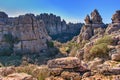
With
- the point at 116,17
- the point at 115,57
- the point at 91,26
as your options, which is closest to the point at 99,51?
the point at 115,57

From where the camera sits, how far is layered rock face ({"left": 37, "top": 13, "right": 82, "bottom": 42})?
14388 cm

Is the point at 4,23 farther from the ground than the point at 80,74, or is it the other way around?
the point at 4,23

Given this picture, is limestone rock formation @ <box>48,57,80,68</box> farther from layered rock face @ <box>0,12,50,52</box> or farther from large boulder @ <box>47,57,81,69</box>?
layered rock face @ <box>0,12,50,52</box>

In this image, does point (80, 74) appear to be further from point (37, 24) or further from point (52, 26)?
point (52, 26)

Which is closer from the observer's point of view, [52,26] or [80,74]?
[80,74]

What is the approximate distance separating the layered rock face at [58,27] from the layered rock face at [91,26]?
50.2 metres

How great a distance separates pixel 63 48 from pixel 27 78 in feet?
203

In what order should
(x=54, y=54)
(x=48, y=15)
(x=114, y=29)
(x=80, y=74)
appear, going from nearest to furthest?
1. (x=80, y=74)
2. (x=114, y=29)
3. (x=54, y=54)
4. (x=48, y=15)

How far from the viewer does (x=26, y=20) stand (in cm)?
8962

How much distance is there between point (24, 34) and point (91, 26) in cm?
1649

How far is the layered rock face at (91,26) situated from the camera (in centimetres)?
8656

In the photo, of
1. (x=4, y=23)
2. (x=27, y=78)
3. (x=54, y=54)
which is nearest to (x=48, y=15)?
(x=4, y=23)

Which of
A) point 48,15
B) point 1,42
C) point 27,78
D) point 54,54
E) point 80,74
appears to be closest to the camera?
point 27,78

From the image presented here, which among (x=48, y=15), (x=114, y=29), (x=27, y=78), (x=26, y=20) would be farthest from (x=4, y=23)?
(x=27, y=78)
